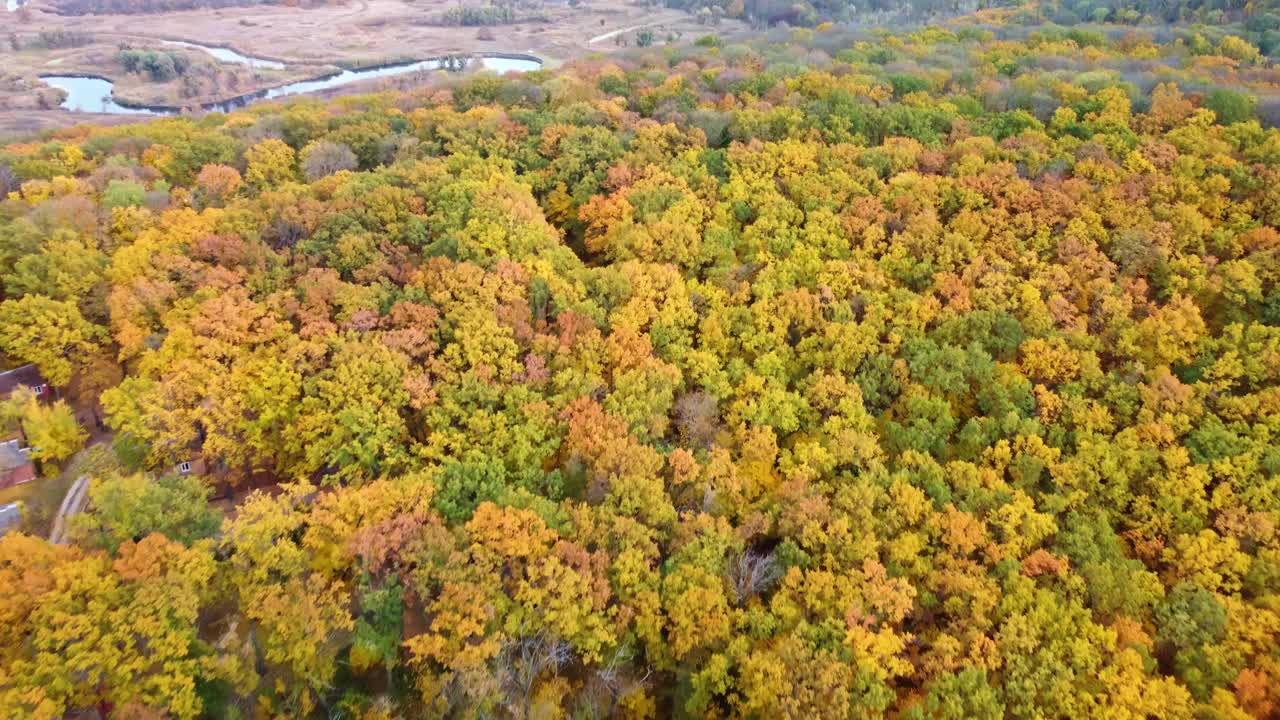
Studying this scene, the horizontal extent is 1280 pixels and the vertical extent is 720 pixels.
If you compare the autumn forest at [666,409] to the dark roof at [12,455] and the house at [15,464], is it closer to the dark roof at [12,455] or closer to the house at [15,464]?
the dark roof at [12,455]

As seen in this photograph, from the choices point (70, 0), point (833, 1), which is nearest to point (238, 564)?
point (833, 1)

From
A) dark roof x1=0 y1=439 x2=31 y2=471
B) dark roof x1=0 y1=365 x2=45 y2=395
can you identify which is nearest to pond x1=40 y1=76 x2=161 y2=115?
dark roof x1=0 y1=365 x2=45 y2=395

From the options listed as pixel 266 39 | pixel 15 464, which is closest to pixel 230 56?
pixel 266 39

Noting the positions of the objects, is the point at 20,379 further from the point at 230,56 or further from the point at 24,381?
the point at 230,56

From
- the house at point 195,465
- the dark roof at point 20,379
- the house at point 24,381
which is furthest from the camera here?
the dark roof at point 20,379

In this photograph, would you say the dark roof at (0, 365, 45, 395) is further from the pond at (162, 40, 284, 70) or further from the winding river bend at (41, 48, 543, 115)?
the pond at (162, 40, 284, 70)

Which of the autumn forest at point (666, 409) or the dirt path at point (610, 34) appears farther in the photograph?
the dirt path at point (610, 34)

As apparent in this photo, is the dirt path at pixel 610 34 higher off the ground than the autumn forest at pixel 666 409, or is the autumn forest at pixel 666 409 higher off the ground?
the dirt path at pixel 610 34

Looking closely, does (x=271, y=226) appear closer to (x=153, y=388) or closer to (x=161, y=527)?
(x=153, y=388)

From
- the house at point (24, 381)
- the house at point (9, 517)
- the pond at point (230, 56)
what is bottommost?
the house at point (9, 517)

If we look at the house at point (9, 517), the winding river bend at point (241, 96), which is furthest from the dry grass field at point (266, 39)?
the house at point (9, 517)
